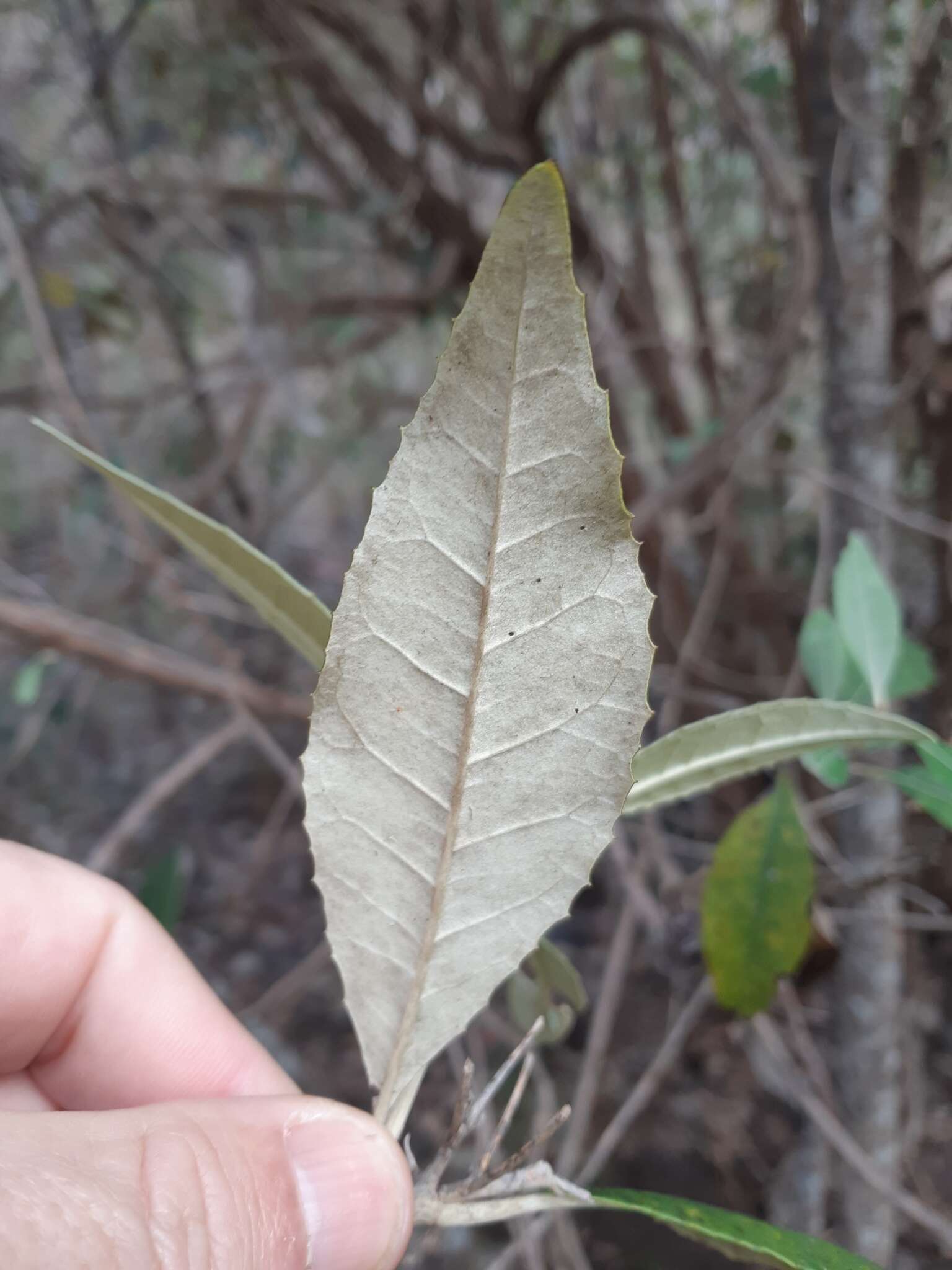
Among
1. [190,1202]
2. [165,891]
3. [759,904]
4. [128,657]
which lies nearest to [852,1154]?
[759,904]

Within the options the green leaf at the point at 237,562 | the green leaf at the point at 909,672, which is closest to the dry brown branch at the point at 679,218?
the green leaf at the point at 909,672

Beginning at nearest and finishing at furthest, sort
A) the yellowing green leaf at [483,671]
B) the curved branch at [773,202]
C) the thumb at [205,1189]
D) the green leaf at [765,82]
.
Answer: the yellowing green leaf at [483,671] < the thumb at [205,1189] < the curved branch at [773,202] < the green leaf at [765,82]

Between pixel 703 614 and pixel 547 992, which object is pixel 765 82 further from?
pixel 547 992

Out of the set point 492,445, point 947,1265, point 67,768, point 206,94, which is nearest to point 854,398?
point 492,445

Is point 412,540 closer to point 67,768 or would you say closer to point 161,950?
point 161,950

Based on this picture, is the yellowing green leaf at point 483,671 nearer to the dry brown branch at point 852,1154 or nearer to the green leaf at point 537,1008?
the green leaf at point 537,1008

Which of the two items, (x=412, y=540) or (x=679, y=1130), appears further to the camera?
(x=679, y=1130)
